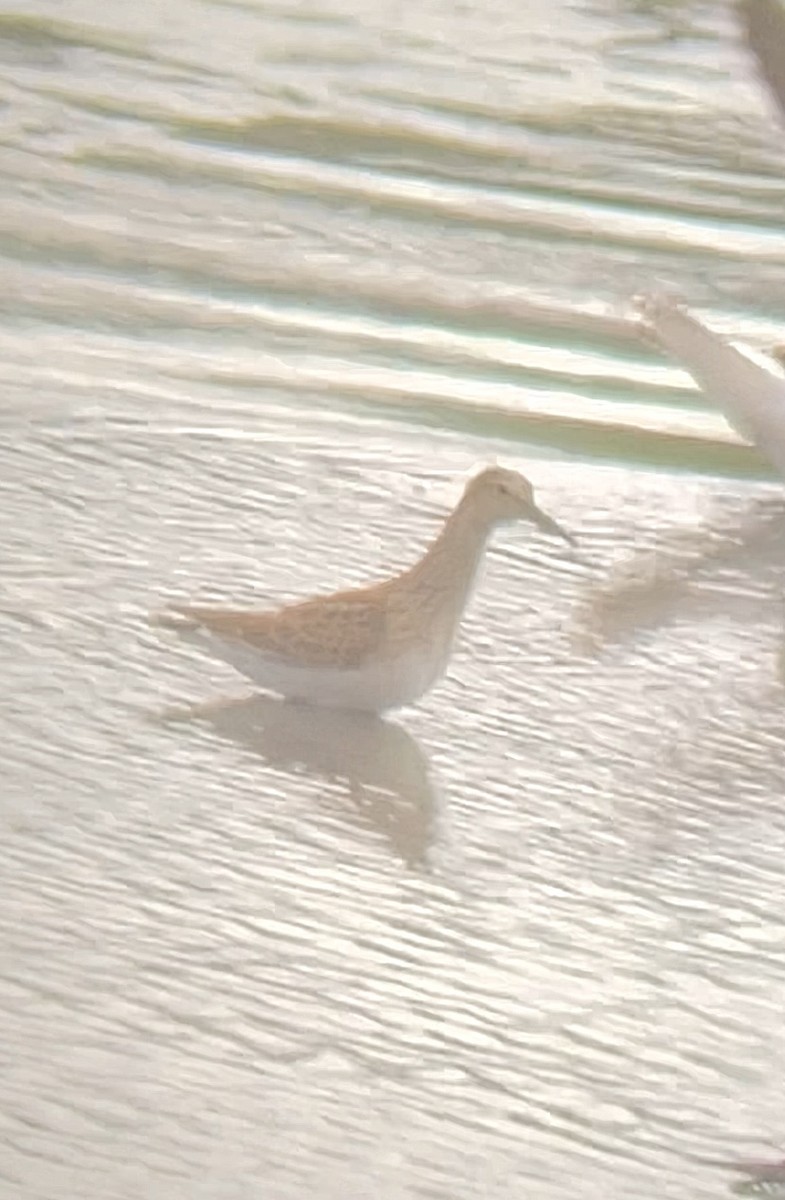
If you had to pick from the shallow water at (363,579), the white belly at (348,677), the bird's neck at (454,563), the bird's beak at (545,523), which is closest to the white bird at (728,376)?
the shallow water at (363,579)

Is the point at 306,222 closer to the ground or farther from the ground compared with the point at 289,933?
farther from the ground

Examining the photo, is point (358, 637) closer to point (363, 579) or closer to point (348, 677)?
point (348, 677)

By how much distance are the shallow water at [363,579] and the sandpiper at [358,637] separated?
57 mm

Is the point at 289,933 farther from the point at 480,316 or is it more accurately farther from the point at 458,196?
the point at 458,196

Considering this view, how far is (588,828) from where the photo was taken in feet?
10.8

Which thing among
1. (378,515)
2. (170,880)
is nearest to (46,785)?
(170,880)

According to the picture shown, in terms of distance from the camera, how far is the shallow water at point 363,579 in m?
2.74

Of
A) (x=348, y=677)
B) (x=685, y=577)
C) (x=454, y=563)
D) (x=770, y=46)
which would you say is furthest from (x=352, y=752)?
(x=770, y=46)

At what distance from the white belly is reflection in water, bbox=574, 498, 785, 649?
0.38 metres

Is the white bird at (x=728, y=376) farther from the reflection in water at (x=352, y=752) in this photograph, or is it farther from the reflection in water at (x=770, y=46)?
the reflection in water at (x=352, y=752)

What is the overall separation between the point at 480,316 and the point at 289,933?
2203 millimetres

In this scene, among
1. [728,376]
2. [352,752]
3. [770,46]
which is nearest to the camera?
[352,752]

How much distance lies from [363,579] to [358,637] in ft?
1.38

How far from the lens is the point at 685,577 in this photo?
409cm
